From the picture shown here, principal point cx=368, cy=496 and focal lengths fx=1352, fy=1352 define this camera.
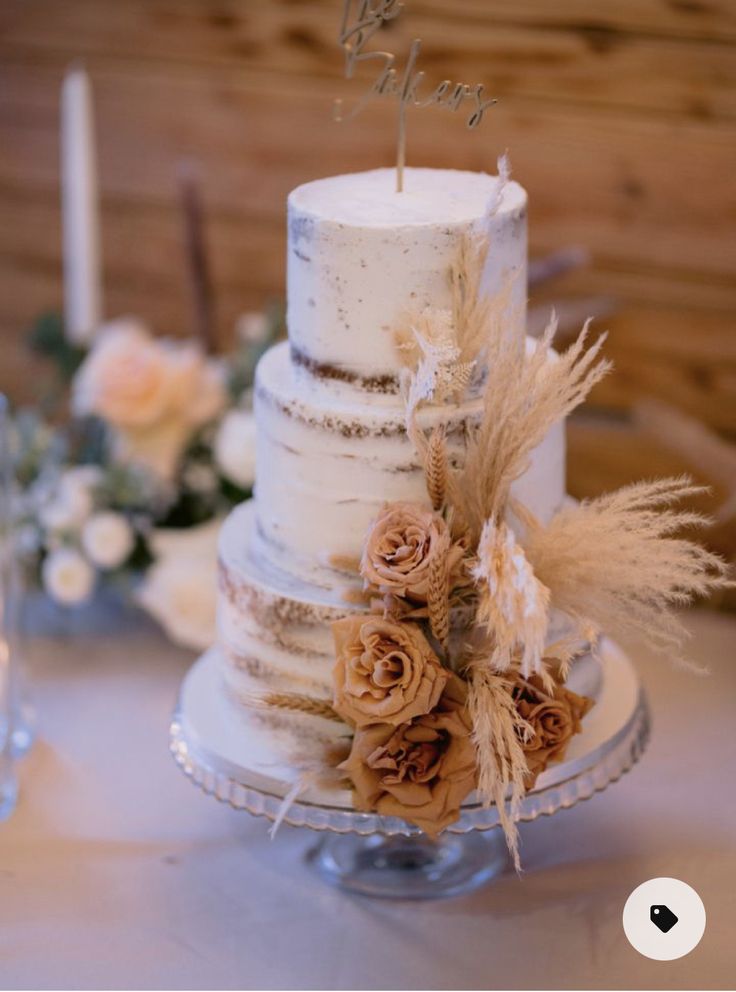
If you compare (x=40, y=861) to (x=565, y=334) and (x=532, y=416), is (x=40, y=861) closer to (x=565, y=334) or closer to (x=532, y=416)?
(x=532, y=416)

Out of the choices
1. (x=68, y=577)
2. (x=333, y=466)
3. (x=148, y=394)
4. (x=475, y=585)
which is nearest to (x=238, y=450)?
(x=148, y=394)

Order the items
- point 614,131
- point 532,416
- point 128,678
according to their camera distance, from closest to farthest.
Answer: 1. point 532,416
2. point 128,678
3. point 614,131

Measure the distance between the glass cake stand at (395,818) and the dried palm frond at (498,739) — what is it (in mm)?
66

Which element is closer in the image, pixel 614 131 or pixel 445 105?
pixel 445 105

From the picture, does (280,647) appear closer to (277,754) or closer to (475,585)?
(277,754)

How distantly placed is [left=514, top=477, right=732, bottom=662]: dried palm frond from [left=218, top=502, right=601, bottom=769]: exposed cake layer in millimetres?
117

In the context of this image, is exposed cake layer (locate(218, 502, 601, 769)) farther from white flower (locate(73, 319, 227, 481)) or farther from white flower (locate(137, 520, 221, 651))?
white flower (locate(73, 319, 227, 481))

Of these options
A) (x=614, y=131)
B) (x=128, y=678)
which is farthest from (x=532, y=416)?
(x=614, y=131)

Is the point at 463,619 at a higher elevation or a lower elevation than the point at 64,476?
higher

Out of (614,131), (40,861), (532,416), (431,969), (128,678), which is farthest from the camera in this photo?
(614,131)

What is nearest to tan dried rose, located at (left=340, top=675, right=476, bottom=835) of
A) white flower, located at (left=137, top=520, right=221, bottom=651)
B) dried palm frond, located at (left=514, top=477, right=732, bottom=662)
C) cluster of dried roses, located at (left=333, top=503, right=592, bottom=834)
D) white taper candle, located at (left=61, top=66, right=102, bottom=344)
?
cluster of dried roses, located at (left=333, top=503, right=592, bottom=834)

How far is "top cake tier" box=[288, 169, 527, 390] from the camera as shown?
3.30ft

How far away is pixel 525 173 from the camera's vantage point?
1.75 m

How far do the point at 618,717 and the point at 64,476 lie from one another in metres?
0.74
